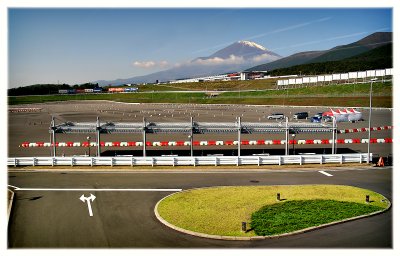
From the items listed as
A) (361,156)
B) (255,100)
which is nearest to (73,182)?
(361,156)

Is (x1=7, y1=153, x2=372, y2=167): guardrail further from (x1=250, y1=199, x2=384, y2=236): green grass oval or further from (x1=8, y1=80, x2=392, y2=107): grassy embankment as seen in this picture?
(x1=8, y1=80, x2=392, y2=107): grassy embankment

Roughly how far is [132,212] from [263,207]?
7.64 metres

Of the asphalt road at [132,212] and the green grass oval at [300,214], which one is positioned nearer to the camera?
the asphalt road at [132,212]

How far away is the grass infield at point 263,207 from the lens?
16969 mm

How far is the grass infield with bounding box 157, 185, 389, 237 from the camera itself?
1697cm

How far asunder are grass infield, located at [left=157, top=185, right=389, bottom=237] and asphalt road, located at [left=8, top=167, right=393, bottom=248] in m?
0.80

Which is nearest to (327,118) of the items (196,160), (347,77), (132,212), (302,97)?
(196,160)

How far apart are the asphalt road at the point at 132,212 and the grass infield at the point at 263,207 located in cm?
80

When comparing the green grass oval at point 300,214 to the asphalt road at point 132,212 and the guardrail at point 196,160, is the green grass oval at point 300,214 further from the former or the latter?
the guardrail at point 196,160

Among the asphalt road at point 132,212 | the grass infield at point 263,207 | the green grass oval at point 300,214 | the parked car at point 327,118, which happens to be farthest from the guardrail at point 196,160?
the parked car at point 327,118

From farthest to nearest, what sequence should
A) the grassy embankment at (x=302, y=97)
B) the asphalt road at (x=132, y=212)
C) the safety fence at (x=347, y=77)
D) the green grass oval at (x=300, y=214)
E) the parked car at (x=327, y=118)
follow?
the safety fence at (x=347, y=77)
the grassy embankment at (x=302, y=97)
the parked car at (x=327, y=118)
the green grass oval at (x=300, y=214)
the asphalt road at (x=132, y=212)

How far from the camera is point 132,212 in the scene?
1939 cm

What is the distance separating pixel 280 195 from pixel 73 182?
15476 mm

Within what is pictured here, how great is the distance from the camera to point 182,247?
15.0m
